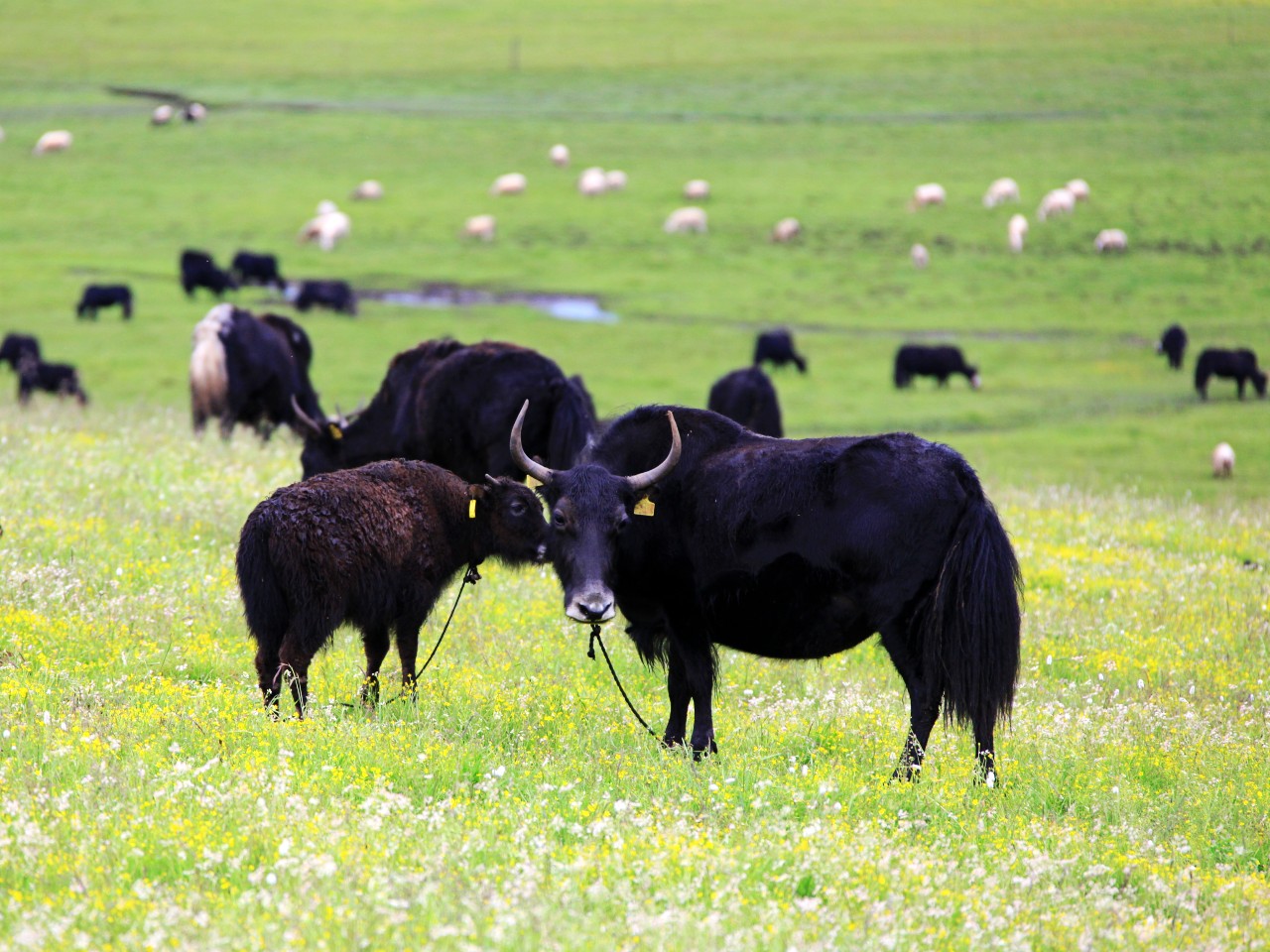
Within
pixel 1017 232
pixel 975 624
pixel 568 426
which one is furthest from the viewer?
pixel 1017 232

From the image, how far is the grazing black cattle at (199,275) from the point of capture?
36406mm

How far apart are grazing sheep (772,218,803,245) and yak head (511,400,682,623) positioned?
1543 inches

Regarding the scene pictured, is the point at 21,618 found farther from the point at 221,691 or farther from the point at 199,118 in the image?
the point at 199,118

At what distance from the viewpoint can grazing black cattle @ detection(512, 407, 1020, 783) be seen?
6.79 meters

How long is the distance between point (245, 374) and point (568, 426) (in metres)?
7.69

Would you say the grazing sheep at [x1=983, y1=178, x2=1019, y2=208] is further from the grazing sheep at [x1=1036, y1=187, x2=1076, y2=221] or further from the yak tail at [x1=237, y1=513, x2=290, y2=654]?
the yak tail at [x1=237, y1=513, x2=290, y2=654]

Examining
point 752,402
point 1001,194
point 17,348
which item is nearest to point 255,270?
point 17,348

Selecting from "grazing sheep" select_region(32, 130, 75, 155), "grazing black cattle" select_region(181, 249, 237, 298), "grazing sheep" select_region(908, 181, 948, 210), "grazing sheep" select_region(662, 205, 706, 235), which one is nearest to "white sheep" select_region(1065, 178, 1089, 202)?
"grazing sheep" select_region(908, 181, 948, 210)

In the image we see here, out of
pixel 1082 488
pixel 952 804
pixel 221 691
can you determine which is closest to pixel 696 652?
pixel 952 804

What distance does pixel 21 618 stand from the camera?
25.1 ft

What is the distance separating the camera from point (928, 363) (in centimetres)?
2942

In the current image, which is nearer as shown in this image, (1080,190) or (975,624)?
(975,624)

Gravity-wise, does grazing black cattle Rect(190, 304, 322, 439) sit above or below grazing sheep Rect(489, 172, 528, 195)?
below

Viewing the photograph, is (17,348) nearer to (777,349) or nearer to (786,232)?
(777,349)
